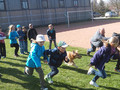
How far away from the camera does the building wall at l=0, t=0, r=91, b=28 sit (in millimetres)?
21969

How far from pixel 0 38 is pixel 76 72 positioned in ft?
13.2

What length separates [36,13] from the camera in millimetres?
25516

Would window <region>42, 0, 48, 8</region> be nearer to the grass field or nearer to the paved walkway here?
the paved walkway

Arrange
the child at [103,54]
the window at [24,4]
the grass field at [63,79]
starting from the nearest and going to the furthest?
the child at [103,54] → the grass field at [63,79] → the window at [24,4]

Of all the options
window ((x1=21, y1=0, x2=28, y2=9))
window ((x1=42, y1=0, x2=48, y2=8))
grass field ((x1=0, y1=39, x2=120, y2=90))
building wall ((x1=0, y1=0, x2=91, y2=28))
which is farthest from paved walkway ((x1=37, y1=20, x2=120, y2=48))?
window ((x1=42, y1=0, x2=48, y2=8))

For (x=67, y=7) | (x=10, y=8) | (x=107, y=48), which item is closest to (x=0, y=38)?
(x=107, y=48)

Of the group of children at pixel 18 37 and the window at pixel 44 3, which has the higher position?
the window at pixel 44 3

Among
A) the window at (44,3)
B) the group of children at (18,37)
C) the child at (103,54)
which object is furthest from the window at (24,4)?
the child at (103,54)

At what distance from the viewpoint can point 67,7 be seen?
100ft

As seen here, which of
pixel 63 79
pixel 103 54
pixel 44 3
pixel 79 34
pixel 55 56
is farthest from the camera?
pixel 44 3

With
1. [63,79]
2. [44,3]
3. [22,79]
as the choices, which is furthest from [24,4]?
[63,79]

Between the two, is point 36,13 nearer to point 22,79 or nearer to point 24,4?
point 24,4

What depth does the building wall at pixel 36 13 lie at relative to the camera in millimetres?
21969

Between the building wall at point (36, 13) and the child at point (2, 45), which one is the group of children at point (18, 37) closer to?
the child at point (2, 45)
